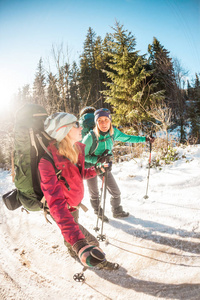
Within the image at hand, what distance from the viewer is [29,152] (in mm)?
1821

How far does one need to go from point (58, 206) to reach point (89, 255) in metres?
0.46

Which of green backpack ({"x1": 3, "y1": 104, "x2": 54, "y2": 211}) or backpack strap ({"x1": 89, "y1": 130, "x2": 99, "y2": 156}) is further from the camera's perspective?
backpack strap ({"x1": 89, "y1": 130, "x2": 99, "y2": 156})

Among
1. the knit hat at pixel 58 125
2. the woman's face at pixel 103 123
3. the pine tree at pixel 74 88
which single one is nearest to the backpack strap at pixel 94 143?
the woman's face at pixel 103 123

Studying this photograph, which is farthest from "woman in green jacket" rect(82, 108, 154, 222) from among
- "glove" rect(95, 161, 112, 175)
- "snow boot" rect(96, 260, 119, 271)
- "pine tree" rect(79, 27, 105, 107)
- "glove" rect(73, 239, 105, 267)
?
"pine tree" rect(79, 27, 105, 107)

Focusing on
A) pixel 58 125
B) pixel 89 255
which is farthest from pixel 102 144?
pixel 89 255

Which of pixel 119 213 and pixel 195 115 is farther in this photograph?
pixel 195 115

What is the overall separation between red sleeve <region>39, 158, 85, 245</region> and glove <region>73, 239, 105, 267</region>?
79mm

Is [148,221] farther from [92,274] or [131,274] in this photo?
[92,274]

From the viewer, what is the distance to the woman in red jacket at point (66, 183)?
1.32 m

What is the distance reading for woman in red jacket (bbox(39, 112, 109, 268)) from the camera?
52.1 inches

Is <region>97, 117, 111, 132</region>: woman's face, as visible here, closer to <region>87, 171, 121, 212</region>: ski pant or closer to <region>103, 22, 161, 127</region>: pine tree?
<region>87, 171, 121, 212</region>: ski pant

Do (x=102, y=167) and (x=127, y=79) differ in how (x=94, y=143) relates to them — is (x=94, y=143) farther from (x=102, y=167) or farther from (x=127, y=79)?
(x=127, y=79)

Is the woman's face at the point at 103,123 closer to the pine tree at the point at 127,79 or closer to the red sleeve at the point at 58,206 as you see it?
the red sleeve at the point at 58,206

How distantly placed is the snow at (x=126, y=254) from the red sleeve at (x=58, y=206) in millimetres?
1087
